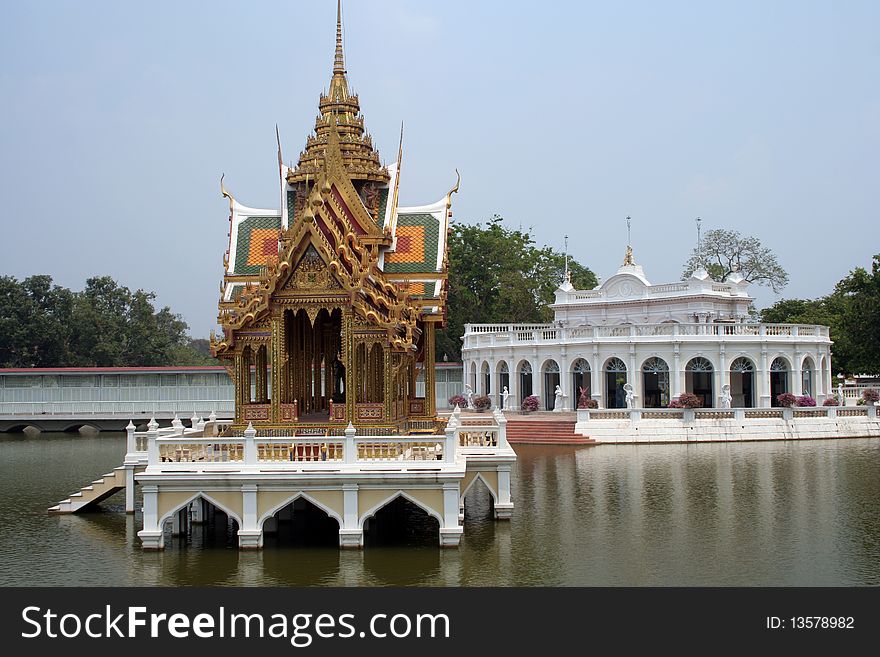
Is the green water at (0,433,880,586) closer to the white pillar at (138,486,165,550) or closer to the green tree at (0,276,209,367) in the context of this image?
the white pillar at (138,486,165,550)

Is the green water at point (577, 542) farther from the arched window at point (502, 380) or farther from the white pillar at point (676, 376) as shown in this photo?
the arched window at point (502, 380)

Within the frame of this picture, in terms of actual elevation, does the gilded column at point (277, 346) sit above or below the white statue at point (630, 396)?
above

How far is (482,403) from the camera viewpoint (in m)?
42.5

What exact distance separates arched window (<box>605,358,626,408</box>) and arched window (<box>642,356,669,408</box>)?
1088 millimetres

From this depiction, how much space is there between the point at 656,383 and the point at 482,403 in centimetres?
1014

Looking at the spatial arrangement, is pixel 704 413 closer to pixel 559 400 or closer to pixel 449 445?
pixel 559 400

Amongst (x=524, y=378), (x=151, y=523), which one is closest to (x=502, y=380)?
(x=524, y=378)

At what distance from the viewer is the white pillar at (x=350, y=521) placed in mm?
13570

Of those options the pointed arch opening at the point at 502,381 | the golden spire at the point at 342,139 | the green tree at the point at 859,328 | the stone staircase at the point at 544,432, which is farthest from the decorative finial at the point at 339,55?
the green tree at the point at 859,328

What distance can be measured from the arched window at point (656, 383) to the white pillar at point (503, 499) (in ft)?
73.5

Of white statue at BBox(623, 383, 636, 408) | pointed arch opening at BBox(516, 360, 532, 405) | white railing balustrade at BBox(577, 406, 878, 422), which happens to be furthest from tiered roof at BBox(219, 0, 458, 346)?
pointed arch opening at BBox(516, 360, 532, 405)

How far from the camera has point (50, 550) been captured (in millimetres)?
14484

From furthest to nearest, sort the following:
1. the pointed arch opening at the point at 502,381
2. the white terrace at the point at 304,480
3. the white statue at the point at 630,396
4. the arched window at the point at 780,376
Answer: the pointed arch opening at the point at 502,381 → the arched window at the point at 780,376 → the white statue at the point at 630,396 → the white terrace at the point at 304,480
